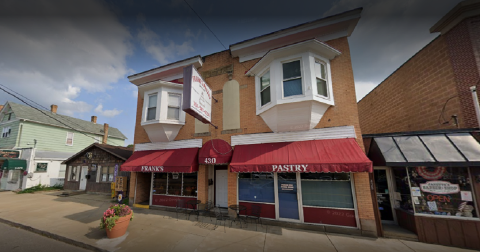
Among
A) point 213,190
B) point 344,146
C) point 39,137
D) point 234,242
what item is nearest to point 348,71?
point 344,146

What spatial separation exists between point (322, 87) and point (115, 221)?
947cm

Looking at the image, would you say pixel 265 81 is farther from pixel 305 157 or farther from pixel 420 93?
pixel 420 93

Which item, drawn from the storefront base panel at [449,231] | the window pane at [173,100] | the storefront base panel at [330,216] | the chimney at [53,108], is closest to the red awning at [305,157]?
the storefront base panel at [330,216]

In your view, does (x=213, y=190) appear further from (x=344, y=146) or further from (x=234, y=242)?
(x=344, y=146)

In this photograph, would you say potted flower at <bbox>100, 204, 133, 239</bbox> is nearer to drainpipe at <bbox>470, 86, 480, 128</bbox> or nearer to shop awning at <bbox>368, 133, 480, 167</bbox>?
shop awning at <bbox>368, 133, 480, 167</bbox>

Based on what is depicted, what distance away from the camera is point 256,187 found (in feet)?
27.5

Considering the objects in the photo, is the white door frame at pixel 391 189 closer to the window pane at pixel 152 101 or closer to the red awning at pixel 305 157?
the red awning at pixel 305 157

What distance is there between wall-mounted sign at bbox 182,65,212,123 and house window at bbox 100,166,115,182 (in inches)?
488

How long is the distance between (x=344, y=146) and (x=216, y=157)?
5.45m

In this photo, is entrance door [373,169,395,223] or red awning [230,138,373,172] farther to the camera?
entrance door [373,169,395,223]

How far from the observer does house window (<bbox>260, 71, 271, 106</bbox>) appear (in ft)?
27.2

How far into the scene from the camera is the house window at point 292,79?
7438mm

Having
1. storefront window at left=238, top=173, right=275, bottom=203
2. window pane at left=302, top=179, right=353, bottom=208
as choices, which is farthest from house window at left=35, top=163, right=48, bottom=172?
window pane at left=302, top=179, right=353, bottom=208

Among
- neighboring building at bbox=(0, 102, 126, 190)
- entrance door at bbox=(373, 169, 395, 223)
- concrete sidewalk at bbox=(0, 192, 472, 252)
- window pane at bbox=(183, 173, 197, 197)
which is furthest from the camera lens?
neighboring building at bbox=(0, 102, 126, 190)
